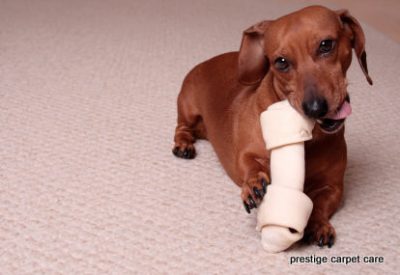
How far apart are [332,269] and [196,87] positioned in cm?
85

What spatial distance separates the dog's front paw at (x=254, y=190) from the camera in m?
1.33

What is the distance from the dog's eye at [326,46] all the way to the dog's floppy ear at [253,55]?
0.65 feet

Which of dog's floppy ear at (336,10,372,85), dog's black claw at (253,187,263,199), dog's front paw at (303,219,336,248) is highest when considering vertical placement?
dog's floppy ear at (336,10,372,85)

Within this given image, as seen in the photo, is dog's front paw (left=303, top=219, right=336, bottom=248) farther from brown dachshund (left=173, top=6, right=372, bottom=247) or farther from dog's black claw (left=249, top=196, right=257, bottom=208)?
dog's black claw (left=249, top=196, right=257, bottom=208)

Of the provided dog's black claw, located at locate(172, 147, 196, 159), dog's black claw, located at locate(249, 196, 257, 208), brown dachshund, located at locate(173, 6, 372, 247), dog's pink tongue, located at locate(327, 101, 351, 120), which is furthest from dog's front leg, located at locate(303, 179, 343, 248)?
dog's black claw, located at locate(172, 147, 196, 159)

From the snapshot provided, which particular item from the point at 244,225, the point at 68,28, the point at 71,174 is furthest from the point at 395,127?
the point at 68,28

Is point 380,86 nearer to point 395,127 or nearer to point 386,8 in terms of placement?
point 395,127

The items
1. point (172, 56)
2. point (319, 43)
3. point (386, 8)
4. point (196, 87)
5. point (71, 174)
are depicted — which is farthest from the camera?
point (386, 8)

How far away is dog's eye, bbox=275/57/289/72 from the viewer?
136cm

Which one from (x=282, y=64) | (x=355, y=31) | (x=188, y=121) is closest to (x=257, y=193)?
(x=282, y=64)

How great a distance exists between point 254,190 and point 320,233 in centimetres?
19

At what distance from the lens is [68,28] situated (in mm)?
3217

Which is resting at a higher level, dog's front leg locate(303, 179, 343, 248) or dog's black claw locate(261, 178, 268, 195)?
dog's black claw locate(261, 178, 268, 195)

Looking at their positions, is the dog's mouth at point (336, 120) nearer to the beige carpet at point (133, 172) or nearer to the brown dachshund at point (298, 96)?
the brown dachshund at point (298, 96)
